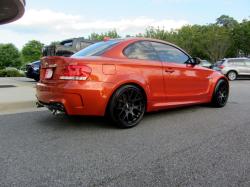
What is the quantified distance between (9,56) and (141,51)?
8424 cm

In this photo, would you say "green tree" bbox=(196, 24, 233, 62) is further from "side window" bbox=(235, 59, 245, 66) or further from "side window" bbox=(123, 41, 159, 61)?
"side window" bbox=(123, 41, 159, 61)

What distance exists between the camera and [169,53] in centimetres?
434

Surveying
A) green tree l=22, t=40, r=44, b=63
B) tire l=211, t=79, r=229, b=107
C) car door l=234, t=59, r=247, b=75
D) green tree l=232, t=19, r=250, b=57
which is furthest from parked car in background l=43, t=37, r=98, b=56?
green tree l=22, t=40, r=44, b=63

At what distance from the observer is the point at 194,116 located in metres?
4.41

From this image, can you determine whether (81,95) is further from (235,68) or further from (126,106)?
(235,68)

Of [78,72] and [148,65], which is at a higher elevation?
[148,65]

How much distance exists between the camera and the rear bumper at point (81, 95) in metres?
3.07

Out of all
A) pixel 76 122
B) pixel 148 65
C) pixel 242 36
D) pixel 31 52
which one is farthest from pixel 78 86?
pixel 31 52

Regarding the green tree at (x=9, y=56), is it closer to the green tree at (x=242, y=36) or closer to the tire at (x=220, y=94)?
the green tree at (x=242, y=36)

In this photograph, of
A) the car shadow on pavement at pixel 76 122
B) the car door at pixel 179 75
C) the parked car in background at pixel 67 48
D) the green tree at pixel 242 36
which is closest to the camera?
the car shadow on pavement at pixel 76 122

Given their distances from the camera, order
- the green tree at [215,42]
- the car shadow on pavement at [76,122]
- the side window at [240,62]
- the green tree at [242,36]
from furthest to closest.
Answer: the green tree at [215,42] → the green tree at [242,36] → the side window at [240,62] → the car shadow on pavement at [76,122]

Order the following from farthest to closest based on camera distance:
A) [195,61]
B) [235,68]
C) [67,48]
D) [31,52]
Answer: [31,52]
[235,68]
[67,48]
[195,61]

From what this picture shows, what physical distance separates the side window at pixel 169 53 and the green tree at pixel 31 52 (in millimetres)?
82131

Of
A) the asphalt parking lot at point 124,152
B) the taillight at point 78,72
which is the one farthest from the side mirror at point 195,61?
the taillight at point 78,72
